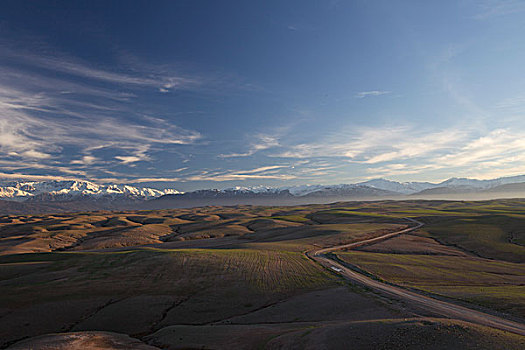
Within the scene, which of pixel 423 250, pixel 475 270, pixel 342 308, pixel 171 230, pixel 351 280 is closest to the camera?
pixel 342 308

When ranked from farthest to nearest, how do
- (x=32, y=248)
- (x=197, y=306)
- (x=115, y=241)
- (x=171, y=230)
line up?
(x=171, y=230)
(x=115, y=241)
(x=32, y=248)
(x=197, y=306)

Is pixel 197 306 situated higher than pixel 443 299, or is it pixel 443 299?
pixel 443 299

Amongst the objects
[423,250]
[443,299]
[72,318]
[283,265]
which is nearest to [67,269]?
[72,318]

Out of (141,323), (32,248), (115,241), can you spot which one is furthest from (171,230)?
(141,323)

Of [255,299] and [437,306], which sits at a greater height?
[437,306]

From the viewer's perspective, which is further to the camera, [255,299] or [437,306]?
[255,299]

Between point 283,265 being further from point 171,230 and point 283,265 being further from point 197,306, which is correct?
point 171,230

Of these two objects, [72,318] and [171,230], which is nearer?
[72,318]

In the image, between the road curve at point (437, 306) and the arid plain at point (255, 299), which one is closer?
the arid plain at point (255, 299)

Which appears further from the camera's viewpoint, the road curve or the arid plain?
the road curve
